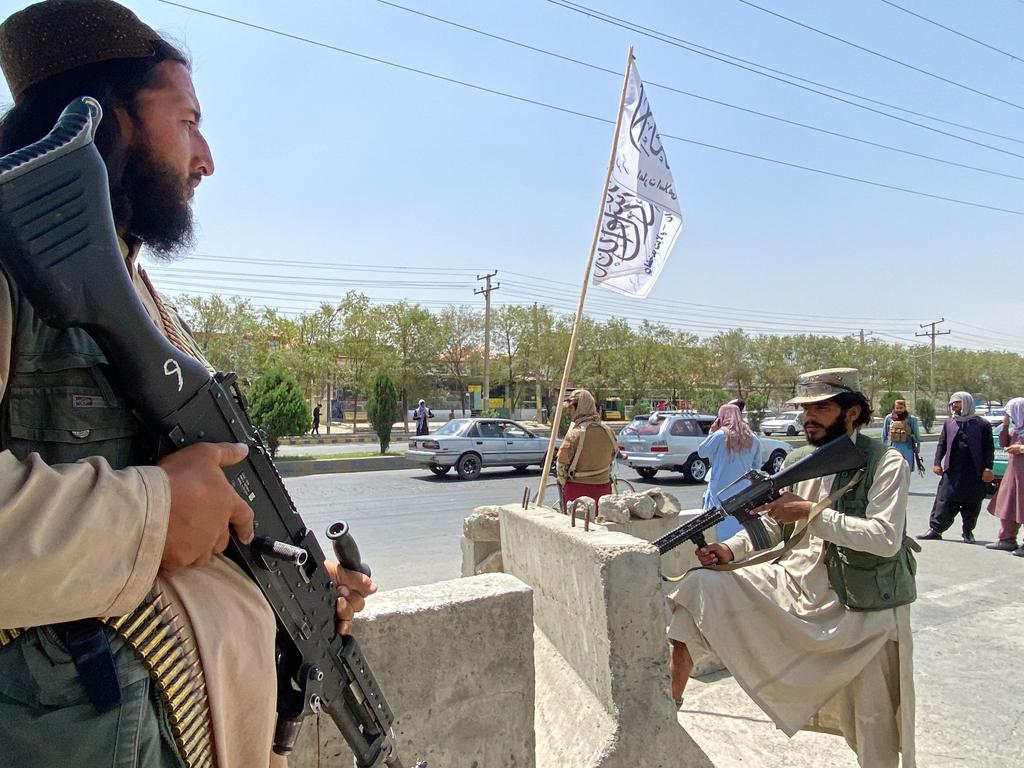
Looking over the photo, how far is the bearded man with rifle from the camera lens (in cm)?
93

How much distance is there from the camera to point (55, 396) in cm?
102

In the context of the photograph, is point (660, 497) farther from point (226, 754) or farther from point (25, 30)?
point (25, 30)

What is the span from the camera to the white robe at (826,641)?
8.90 feet

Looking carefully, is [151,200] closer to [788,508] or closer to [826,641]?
[788,508]

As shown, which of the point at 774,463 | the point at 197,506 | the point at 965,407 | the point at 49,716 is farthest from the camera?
the point at 965,407

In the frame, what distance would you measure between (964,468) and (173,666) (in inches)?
356

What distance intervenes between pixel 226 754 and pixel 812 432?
109 inches

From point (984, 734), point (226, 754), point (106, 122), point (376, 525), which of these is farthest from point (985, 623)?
point (376, 525)

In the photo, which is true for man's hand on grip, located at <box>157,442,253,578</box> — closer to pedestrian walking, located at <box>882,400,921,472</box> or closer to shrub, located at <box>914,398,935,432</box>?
pedestrian walking, located at <box>882,400,921,472</box>

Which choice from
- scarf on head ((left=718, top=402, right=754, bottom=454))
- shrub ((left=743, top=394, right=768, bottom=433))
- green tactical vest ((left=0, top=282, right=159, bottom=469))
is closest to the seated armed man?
scarf on head ((left=718, top=402, right=754, bottom=454))

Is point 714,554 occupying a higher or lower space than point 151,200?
lower

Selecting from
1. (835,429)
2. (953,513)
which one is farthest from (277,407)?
(835,429)

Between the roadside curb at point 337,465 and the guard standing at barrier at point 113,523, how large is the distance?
14.6 metres

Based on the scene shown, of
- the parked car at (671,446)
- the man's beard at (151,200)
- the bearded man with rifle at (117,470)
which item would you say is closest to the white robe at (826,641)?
the bearded man with rifle at (117,470)
